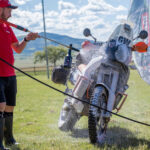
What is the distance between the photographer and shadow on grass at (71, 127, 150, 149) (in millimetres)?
3806

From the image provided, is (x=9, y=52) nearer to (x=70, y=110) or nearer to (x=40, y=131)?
(x=70, y=110)

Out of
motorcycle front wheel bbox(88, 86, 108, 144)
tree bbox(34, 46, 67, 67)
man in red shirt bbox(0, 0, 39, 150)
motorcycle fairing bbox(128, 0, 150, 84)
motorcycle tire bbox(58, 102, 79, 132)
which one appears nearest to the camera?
man in red shirt bbox(0, 0, 39, 150)

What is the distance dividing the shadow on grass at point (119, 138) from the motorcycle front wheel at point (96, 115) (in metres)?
0.17

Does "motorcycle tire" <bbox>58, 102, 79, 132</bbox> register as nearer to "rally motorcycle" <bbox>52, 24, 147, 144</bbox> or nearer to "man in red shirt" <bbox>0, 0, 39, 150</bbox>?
"rally motorcycle" <bbox>52, 24, 147, 144</bbox>

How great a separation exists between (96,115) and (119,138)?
67cm

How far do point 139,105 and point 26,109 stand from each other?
3.17 metres

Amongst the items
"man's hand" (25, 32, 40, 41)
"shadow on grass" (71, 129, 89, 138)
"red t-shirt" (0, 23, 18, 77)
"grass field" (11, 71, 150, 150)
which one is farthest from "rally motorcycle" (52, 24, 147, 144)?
"red t-shirt" (0, 23, 18, 77)

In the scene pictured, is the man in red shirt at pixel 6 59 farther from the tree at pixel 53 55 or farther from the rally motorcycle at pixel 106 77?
the tree at pixel 53 55

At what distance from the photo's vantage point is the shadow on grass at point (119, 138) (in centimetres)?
381

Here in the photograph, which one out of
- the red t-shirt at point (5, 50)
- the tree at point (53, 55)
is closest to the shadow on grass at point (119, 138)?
the red t-shirt at point (5, 50)

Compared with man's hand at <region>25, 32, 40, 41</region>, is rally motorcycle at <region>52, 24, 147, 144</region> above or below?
below

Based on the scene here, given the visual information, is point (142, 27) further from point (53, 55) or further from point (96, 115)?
point (53, 55)

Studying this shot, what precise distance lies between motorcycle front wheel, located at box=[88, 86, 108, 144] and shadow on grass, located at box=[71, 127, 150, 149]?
17 cm

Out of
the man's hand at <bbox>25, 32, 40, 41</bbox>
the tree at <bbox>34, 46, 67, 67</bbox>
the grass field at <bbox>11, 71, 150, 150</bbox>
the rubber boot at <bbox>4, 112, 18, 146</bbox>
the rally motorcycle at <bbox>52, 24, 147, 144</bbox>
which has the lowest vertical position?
the tree at <bbox>34, 46, 67, 67</bbox>
